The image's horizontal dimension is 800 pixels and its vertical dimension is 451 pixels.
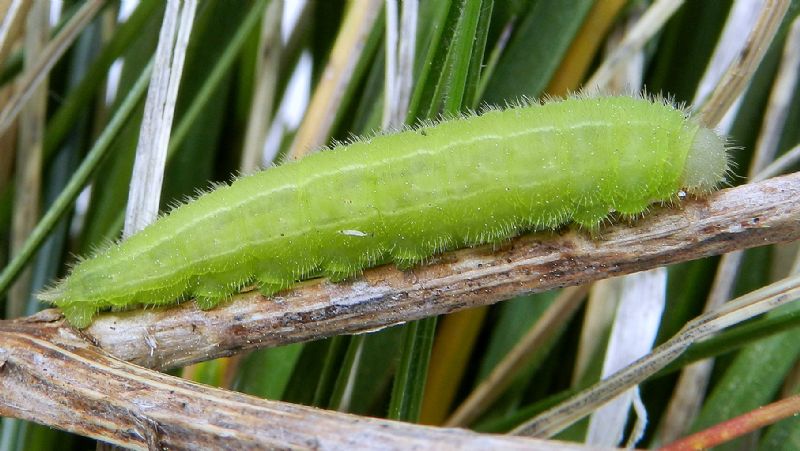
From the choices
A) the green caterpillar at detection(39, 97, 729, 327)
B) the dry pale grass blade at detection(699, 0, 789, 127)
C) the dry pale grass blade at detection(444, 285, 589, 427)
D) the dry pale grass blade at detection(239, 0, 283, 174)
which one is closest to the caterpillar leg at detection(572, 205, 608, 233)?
the green caterpillar at detection(39, 97, 729, 327)

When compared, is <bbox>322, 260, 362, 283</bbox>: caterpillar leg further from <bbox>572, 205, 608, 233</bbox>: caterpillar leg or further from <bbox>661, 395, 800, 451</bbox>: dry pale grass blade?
<bbox>661, 395, 800, 451</bbox>: dry pale grass blade

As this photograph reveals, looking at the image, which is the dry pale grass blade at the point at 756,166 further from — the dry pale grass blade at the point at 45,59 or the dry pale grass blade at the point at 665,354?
the dry pale grass blade at the point at 45,59

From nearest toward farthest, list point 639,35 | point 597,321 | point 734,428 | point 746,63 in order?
point 734,428 < point 746,63 < point 639,35 < point 597,321

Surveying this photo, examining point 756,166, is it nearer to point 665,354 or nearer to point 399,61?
point 665,354

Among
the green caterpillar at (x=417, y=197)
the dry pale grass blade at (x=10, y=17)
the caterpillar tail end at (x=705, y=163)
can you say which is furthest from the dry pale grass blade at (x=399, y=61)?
the dry pale grass blade at (x=10, y=17)

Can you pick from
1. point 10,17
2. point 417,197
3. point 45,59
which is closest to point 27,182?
point 45,59
